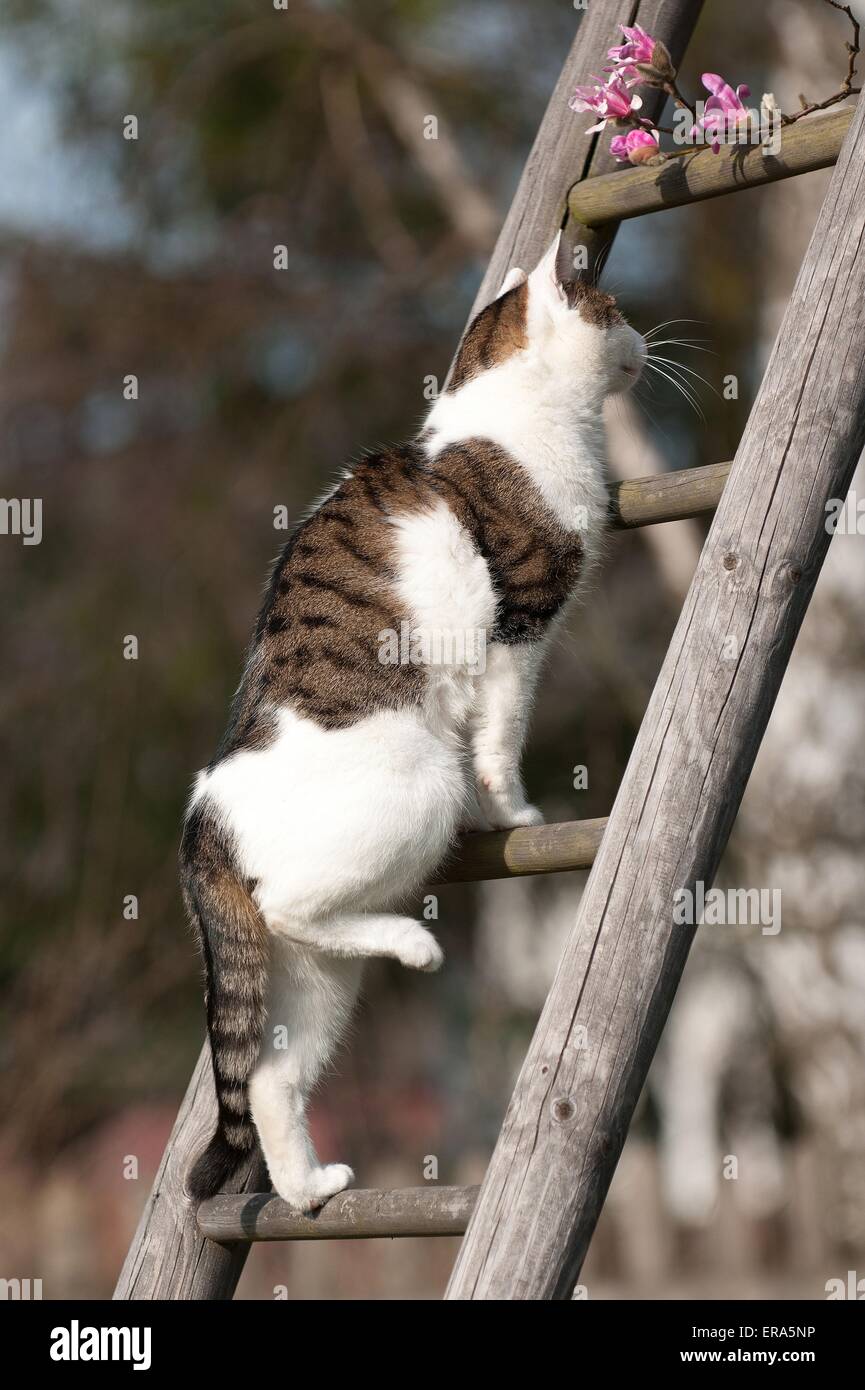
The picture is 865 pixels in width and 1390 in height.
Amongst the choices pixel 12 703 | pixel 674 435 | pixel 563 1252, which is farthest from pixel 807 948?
pixel 563 1252

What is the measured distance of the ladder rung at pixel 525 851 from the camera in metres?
2.29

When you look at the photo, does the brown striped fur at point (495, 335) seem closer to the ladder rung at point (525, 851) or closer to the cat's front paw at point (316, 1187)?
the ladder rung at point (525, 851)

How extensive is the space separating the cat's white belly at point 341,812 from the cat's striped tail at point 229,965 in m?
0.04

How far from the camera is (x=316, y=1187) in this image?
7.92ft

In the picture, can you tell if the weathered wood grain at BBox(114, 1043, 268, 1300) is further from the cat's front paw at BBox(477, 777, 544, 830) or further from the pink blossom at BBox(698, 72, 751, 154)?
the pink blossom at BBox(698, 72, 751, 154)

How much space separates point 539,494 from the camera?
9.02 feet

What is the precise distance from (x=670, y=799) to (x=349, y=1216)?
0.82 meters

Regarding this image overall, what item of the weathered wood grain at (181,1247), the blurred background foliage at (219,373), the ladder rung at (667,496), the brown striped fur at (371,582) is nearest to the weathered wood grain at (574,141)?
the brown striped fur at (371,582)

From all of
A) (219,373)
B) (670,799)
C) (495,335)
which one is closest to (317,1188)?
(670,799)

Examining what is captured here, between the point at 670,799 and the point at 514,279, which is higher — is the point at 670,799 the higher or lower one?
the lower one

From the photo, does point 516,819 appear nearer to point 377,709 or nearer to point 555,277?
point 377,709

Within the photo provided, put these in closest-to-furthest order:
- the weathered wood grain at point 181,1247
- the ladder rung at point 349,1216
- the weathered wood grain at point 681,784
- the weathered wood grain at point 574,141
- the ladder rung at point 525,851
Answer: the weathered wood grain at point 681,784, the ladder rung at point 349,1216, the ladder rung at point 525,851, the weathered wood grain at point 181,1247, the weathered wood grain at point 574,141

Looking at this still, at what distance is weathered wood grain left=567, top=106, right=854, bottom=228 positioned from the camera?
7.93 feet
